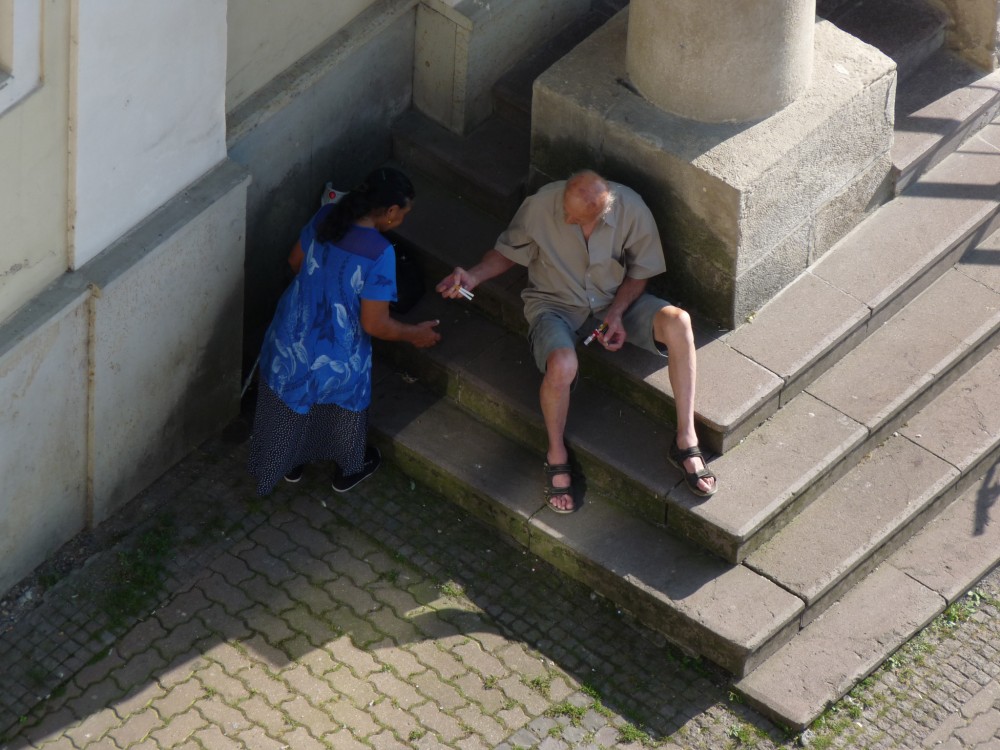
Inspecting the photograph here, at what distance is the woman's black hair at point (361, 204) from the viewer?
7.41 meters

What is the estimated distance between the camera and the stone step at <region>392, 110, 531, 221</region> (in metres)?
8.46

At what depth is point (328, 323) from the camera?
24.8 feet

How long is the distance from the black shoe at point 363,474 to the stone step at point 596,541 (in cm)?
7

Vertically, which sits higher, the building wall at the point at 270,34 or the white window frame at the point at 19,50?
the white window frame at the point at 19,50

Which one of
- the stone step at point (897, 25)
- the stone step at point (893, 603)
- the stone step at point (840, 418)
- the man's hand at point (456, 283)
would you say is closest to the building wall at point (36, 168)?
Result: the man's hand at point (456, 283)

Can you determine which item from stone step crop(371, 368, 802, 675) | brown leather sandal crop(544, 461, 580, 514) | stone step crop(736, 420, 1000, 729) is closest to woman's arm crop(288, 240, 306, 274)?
stone step crop(371, 368, 802, 675)

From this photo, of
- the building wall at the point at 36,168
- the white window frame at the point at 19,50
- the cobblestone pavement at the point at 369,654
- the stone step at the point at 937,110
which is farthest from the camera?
the stone step at the point at 937,110

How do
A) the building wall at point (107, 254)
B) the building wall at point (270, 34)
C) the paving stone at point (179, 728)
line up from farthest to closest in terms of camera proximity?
the building wall at point (270, 34) → the paving stone at point (179, 728) → the building wall at point (107, 254)

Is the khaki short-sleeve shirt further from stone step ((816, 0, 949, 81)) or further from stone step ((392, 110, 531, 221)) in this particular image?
stone step ((816, 0, 949, 81))

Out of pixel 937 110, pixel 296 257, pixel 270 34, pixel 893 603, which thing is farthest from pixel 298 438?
pixel 937 110

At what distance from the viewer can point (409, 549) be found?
7887mm

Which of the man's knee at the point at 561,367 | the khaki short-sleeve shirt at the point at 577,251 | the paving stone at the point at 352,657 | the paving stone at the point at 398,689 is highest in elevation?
→ the khaki short-sleeve shirt at the point at 577,251

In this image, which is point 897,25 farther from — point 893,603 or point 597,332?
point 893,603

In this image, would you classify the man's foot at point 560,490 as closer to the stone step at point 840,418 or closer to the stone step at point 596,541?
the stone step at point 596,541
